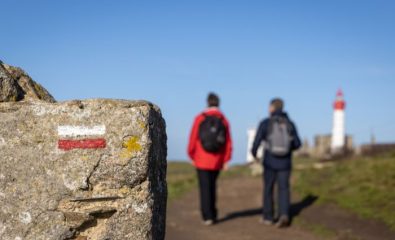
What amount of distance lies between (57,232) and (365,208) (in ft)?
28.1

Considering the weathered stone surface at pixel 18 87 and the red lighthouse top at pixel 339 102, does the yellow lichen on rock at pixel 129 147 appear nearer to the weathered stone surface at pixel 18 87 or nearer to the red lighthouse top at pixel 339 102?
the weathered stone surface at pixel 18 87

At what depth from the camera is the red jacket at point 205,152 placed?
35.3ft

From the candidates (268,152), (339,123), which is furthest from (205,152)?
(339,123)

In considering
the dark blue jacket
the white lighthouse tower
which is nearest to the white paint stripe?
the dark blue jacket

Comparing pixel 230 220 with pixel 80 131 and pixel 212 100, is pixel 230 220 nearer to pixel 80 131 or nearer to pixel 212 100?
pixel 212 100

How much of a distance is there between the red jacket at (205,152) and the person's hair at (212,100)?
0.33 feet

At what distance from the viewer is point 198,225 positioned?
36.5 feet

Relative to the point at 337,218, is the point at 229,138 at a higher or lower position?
higher

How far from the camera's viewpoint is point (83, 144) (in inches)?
184

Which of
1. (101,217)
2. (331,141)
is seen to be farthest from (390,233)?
(331,141)

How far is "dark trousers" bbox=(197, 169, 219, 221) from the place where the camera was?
10844 millimetres

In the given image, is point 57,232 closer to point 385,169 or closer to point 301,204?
point 301,204

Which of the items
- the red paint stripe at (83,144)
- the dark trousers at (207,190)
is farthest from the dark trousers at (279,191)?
the red paint stripe at (83,144)

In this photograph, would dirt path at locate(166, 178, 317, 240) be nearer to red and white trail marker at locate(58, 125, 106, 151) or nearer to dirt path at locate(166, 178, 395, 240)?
dirt path at locate(166, 178, 395, 240)
